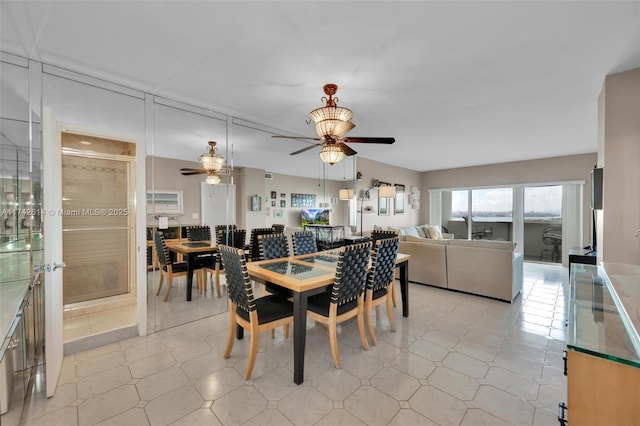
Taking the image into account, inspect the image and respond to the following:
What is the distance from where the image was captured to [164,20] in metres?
1.83

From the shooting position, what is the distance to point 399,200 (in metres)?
7.60

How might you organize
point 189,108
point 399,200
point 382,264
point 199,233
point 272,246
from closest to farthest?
1. point 382,264
2. point 272,246
3. point 189,108
4. point 199,233
5. point 399,200

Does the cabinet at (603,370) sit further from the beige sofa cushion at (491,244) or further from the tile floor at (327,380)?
the beige sofa cushion at (491,244)

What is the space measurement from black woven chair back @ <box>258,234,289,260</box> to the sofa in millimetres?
2426

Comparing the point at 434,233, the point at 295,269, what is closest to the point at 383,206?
the point at 434,233

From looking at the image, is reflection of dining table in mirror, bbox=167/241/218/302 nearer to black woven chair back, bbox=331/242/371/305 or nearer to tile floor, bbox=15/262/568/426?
tile floor, bbox=15/262/568/426

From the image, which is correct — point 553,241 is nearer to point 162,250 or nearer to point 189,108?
point 189,108

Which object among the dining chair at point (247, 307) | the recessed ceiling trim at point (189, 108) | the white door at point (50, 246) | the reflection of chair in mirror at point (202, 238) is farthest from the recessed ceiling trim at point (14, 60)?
the dining chair at point (247, 307)

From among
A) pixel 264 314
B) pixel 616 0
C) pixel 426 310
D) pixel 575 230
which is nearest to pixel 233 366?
pixel 264 314

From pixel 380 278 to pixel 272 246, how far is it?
1.27m

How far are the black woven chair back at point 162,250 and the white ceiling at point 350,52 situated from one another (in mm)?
1090

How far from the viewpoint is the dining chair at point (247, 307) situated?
204cm

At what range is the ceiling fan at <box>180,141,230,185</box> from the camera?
355 centimetres

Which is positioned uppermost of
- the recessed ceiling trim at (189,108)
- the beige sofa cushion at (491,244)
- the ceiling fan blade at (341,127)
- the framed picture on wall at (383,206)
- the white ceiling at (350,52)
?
the white ceiling at (350,52)
